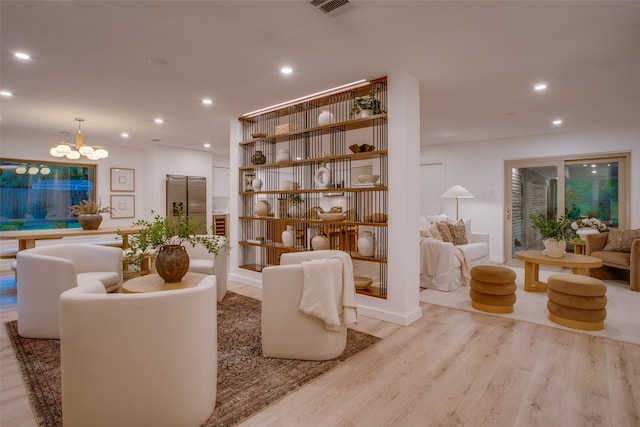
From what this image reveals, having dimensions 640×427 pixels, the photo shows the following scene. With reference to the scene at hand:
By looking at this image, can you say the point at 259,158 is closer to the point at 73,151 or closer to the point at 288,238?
the point at 288,238

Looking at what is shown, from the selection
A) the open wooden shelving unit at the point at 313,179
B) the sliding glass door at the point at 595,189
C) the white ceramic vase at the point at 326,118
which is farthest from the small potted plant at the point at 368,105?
the sliding glass door at the point at 595,189

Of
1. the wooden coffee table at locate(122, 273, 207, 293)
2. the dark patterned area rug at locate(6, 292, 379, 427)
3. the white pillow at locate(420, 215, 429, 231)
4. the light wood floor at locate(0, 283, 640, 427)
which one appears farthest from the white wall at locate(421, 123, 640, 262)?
the wooden coffee table at locate(122, 273, 207, 293)

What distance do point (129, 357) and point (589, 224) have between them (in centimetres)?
668

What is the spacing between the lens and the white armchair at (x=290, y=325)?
2.52m

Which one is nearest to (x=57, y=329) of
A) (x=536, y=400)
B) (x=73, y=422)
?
(x=73, y=422)

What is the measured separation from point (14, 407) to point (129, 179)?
249 inches

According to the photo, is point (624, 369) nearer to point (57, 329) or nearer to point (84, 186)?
point (57, 329)

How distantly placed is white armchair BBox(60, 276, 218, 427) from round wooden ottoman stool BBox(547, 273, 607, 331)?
3387mm

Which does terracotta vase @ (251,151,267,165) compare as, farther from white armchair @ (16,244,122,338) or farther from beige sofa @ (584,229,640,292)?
beige sofa @ (584,229,640,292)

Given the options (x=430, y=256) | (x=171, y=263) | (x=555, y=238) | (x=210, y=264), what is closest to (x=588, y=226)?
(x=555, y=238)

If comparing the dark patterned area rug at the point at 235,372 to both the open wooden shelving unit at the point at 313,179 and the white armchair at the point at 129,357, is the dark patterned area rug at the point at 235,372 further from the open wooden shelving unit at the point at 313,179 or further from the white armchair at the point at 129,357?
the open wooden shelving unit at the point at 313,179

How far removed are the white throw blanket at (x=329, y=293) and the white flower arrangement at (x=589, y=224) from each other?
5062 mm

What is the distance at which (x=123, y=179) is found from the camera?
7434mm

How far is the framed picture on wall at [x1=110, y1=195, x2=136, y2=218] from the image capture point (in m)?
7.31
